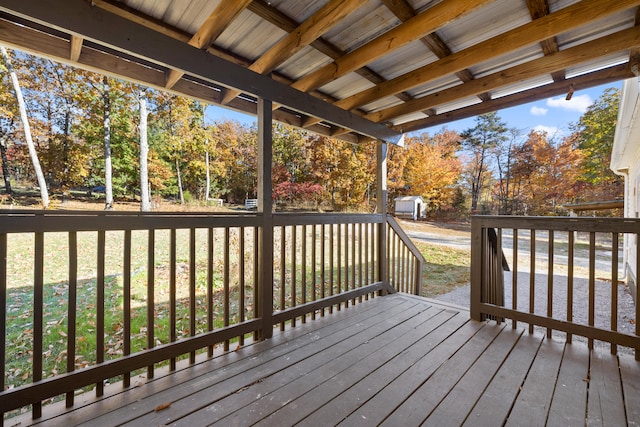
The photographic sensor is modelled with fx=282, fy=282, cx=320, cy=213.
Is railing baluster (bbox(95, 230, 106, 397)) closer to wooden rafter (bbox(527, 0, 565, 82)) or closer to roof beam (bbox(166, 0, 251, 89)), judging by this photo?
roof beam (bbox(166, 0, 251, 89))

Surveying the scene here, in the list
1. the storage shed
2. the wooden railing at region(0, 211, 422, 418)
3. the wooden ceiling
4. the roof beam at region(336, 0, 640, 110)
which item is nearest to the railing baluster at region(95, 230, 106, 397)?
the wooden railing at region(0, 211, 422, 418)

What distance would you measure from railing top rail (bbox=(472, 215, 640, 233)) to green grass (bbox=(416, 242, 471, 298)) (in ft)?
11.0

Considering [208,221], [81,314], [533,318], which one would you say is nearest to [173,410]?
[208,221]

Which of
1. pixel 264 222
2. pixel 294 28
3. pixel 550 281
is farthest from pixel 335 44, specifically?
pixel 550 281

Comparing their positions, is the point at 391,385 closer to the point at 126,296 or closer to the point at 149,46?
the point at 126,296

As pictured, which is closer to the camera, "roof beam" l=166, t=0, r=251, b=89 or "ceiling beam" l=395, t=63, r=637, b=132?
"roof beam" l=166, t=0, r=251, b=89

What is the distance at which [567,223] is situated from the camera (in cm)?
234

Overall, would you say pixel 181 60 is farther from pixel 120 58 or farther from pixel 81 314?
pixel 81 314

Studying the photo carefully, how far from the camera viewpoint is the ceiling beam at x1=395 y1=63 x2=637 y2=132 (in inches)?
94.3

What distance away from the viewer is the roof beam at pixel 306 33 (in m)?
1.66

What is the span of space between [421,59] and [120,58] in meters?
2.40

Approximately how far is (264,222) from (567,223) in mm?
2527

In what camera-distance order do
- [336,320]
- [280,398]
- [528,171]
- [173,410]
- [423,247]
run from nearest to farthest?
1. [173,410]
2. [280,398]
3. [336,320]
4. [423,247]
5. [528,171]

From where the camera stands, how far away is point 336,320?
2.83 metres
